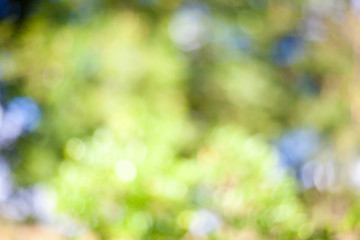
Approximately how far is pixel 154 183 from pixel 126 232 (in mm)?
83

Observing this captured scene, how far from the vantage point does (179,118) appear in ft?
6.98

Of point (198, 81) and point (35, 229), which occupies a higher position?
point (198, 81)

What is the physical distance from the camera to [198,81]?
255 centimetres

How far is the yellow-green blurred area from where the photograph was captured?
2.09ft

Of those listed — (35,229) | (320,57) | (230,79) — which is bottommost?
(35,229)

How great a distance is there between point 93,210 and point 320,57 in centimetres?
233

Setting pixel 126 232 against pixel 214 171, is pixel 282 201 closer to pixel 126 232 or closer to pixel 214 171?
pixel 214 171

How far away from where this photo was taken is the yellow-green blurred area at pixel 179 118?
0.64 metres

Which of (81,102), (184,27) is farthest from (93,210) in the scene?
(184,27)

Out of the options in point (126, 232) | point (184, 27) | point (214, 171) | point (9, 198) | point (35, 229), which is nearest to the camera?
point (126, 232)

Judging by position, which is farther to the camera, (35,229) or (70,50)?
(70,50)

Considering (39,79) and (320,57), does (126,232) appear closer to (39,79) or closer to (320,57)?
(39,79)

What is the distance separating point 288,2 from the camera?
2566 mm

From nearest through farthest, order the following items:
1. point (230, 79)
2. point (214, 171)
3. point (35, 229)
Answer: point (214, 171), point (35, 229), point (230, 79)
